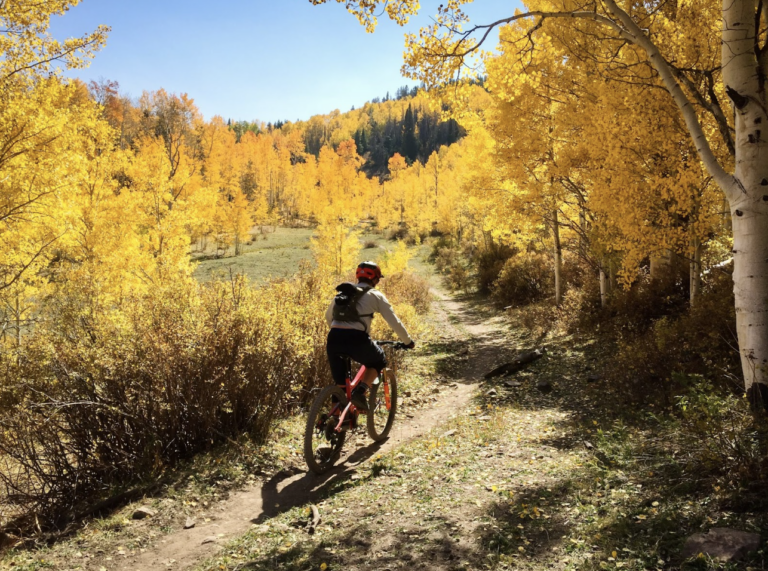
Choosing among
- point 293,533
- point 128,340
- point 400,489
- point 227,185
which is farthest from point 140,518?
point 227,185

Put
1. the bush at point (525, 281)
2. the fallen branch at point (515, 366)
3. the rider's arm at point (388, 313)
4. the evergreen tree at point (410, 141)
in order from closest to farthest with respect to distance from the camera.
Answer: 1. the rider's arm at point (388, 313)
2. the fallen branch at point (515, 366)
3. the bush at point (525, 281)
4. the evergreen tree at point (410, 141)

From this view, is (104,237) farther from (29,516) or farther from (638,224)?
(638,224)

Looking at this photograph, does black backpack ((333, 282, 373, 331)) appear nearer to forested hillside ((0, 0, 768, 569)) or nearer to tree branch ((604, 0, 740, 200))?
forested hillside ((0, 0, 768, 569))

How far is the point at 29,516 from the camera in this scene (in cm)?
381

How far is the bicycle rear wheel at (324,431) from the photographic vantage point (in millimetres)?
4535

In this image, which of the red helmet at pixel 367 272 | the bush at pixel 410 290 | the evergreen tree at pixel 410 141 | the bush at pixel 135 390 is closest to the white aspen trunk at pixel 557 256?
the bush at pixel 410 290

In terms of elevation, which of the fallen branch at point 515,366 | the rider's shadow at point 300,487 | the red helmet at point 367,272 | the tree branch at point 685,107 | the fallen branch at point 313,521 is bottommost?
the fallen branch at point 515,366

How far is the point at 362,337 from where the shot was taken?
190 inches

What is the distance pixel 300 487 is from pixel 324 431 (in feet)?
2.06

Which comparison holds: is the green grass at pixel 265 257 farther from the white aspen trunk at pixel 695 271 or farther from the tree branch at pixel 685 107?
the tree branch at pixel 685 107

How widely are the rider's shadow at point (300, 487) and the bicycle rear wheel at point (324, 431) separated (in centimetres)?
13

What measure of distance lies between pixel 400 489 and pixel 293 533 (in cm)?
111

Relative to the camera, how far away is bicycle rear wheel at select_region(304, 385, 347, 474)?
179 inches

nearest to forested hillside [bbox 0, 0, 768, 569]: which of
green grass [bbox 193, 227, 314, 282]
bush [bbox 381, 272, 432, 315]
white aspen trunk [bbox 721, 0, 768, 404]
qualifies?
white aspen trunk [bbox 721, 0, 768, 404]
